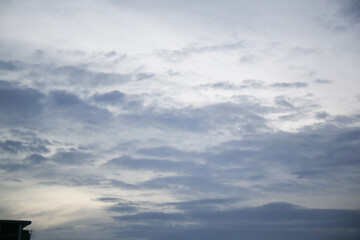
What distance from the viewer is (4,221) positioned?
52.4 m

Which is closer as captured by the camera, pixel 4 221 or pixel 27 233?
pixel 4 221

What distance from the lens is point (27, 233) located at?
6431 cm

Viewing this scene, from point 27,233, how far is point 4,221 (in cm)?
1353
